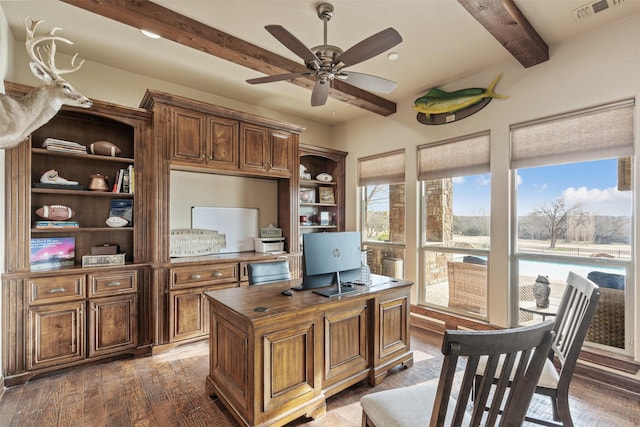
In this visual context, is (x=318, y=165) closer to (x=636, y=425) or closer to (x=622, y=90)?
(x=622, y=90)

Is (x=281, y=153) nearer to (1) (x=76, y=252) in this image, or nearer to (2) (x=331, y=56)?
(2) (x=331, y=56)

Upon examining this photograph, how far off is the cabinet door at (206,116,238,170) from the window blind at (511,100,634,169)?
3023 mm

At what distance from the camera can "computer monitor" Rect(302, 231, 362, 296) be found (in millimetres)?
2273

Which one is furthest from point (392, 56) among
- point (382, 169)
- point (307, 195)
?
point (307, 195)

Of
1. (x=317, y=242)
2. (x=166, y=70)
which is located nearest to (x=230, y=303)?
(x=317, y=242)

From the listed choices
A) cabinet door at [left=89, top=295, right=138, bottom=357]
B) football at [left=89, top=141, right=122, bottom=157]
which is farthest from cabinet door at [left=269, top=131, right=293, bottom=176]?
cabinet door at [left=89, top=295, right=138, bottom=357]

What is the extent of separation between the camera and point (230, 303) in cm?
207

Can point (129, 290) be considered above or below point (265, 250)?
below

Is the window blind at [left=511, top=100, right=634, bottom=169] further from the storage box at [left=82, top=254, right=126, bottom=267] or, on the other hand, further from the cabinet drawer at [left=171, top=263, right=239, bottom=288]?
the storage box at [left=82, top=254, right=126, bottom=267]

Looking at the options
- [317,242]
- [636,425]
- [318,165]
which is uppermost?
[318,165]

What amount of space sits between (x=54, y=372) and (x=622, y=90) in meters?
5.39

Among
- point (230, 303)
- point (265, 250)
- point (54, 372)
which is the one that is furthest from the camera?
point (265, 250)

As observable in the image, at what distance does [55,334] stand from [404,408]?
2.97 m

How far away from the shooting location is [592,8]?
238 cm
